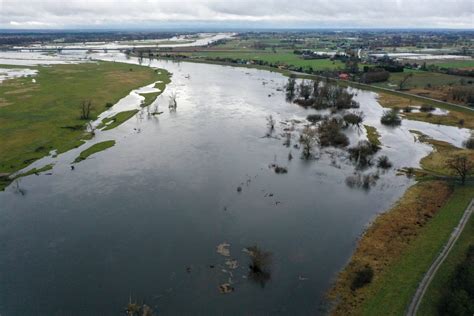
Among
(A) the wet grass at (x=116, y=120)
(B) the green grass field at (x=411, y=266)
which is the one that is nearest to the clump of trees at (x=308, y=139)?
(B) the green grass field at (x=411, y=266)

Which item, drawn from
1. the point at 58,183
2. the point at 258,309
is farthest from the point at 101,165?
the point at 258,309

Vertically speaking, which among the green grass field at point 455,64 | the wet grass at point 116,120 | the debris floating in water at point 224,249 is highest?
the green grass field at point 455,64

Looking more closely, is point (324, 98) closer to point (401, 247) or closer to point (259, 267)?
point (401, 247)

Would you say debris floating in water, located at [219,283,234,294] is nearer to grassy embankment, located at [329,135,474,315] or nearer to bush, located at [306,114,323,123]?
grassy embankment, located at [329,135,474,315]

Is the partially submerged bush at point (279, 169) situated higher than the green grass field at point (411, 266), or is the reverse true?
the partially submerged bush at point (279, 169)

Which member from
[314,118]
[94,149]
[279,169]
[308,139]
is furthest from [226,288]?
[314,118]

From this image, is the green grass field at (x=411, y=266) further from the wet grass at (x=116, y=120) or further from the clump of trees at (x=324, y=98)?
the wet grass at (x=116, y=120)
